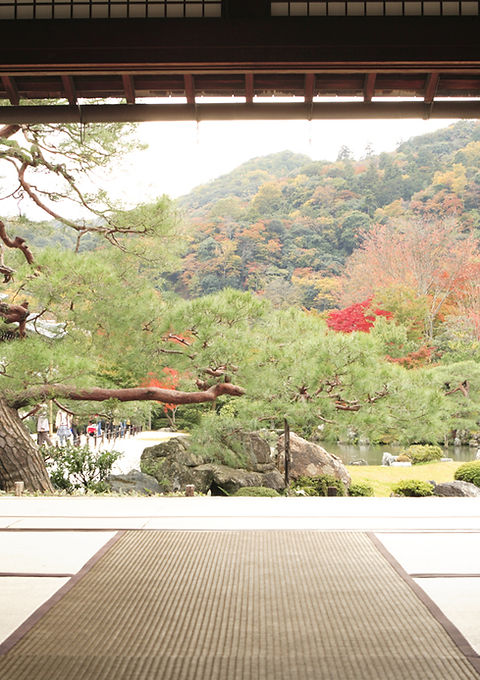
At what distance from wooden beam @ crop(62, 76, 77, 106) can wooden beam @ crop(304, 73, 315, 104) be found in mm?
866

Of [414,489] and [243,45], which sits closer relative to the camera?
[243,45]

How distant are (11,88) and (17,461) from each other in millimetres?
4689

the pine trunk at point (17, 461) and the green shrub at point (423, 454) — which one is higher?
the pine trunk at point (17, 461)

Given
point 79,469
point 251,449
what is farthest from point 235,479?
point 79,469

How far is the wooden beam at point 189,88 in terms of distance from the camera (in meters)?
2.15

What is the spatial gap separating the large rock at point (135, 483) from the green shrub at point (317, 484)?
5.87 ft

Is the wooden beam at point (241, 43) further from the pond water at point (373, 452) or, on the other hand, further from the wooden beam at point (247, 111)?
the pond water at point (373, 452)

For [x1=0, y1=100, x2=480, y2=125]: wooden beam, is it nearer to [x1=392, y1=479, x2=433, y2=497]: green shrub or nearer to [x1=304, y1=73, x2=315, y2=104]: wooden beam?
[x1=304, y1=73, x2=315, y2=104]: wooden beam

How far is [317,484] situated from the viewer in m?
7.43

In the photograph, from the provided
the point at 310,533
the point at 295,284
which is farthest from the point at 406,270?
the point at 310,533

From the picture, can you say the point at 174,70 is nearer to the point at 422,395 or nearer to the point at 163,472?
the point at 422,395

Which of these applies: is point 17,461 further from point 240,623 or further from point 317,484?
point 240,623

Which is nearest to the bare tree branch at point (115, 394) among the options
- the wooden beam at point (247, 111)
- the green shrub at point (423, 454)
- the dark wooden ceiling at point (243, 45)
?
the wooden beam at point (247, 111)

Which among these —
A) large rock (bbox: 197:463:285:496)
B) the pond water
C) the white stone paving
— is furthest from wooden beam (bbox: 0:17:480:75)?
the pond water
